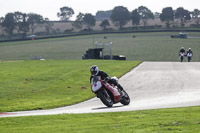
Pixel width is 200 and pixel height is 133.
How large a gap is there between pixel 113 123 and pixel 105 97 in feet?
15.1

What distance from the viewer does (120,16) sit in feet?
597

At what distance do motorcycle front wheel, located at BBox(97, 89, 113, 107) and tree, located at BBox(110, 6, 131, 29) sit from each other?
6576 inches

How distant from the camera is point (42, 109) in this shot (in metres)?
16.7

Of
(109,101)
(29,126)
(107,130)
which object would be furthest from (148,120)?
(109,101)

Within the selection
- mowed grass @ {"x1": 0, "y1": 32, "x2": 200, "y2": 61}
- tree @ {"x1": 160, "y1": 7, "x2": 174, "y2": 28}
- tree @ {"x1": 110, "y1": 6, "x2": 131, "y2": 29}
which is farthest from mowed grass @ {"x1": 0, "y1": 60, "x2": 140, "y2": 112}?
tree @ {"x1": 110, "y1": 6, "x2": 131, "y2": 29}

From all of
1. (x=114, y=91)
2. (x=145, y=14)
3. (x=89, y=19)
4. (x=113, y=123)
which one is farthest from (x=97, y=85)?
(x=145, y=14)

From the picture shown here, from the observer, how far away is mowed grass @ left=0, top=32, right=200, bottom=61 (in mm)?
68312

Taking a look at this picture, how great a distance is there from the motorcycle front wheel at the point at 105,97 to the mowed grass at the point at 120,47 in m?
43.6

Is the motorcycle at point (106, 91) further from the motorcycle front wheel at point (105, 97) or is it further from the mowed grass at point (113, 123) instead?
the mowed grass at point (113, 123)

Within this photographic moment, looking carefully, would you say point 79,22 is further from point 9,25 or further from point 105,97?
point 105,97

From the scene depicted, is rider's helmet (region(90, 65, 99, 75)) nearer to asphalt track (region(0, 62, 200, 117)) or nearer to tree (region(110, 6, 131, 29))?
asphalt track (region(0, 62, 200, 117))

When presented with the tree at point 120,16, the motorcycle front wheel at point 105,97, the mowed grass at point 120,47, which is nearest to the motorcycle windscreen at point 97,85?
the motorcycle front wheel at point 105,97

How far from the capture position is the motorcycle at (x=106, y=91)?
47.9ft

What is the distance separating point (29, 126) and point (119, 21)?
6835 inches
